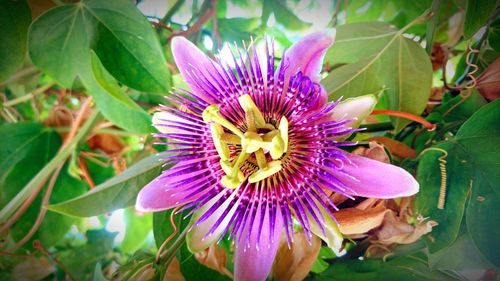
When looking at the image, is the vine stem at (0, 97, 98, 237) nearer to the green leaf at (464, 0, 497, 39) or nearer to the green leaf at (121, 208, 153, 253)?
the green leaf at (121, 208, 153, 253)

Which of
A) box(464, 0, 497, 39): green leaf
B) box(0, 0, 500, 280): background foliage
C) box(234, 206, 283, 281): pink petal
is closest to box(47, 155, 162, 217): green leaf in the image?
box(0, 0, 500, 280): background foliage

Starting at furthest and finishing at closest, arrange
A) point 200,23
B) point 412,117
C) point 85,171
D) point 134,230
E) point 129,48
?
1. point 134,230
2. point 85,171
3. point 200,23
4. point 129,48
5. point 412,117

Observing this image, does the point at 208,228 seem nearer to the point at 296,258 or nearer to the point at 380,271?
the point at 296,258

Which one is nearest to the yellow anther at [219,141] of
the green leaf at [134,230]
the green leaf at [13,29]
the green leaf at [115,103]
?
the green leaf at [115,103]

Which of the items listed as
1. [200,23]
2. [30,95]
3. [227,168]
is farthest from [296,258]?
[30,95]

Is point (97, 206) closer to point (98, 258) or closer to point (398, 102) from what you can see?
point (98, 258)

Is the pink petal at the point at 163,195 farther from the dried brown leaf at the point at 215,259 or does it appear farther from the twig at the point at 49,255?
the twig at the point at 49,255
